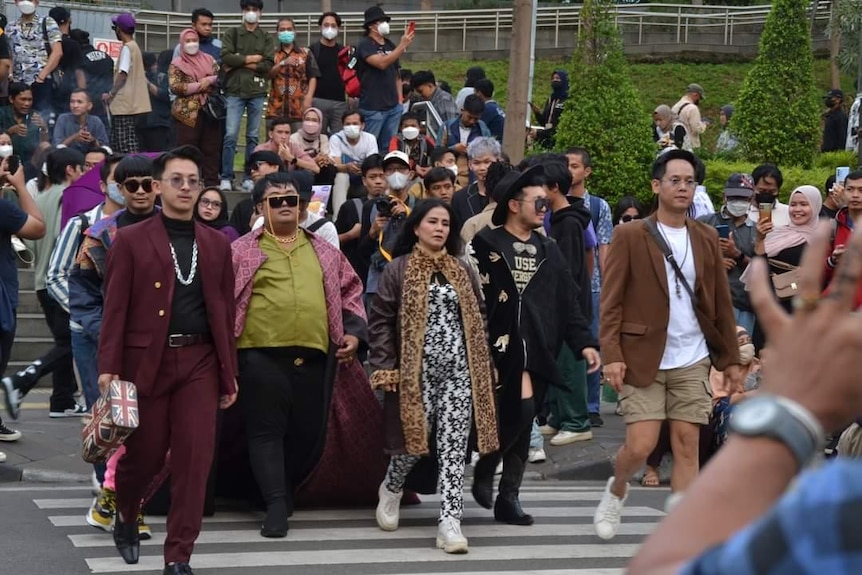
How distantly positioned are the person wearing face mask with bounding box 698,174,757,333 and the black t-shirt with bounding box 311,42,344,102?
5990mm

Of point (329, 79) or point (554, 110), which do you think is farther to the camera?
point (554, 110)

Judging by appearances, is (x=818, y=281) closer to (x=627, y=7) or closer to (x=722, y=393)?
(x=722, y=393)

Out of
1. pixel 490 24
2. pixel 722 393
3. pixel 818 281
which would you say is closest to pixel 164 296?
pixel 722 393

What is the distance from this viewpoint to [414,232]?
866 centimetres

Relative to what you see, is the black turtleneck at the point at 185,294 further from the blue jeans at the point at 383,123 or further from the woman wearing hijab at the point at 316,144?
the blue jeans at the point at 383,123

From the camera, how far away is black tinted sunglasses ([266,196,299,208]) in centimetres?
853

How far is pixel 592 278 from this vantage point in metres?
12.3

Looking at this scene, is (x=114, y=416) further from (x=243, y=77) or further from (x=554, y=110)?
(x=554, y=110)

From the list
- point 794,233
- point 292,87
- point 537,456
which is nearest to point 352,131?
point 292,87

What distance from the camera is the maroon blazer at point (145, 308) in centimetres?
723

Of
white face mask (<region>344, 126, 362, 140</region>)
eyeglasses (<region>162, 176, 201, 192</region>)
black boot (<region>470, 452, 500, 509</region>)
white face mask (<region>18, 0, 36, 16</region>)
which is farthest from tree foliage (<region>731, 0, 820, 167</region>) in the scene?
eyeglasses (<region>162, 176, 201, 192</region>)

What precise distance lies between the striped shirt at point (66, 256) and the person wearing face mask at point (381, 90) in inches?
304

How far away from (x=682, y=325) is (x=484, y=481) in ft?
5.35

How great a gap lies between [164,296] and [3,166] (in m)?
2.20
